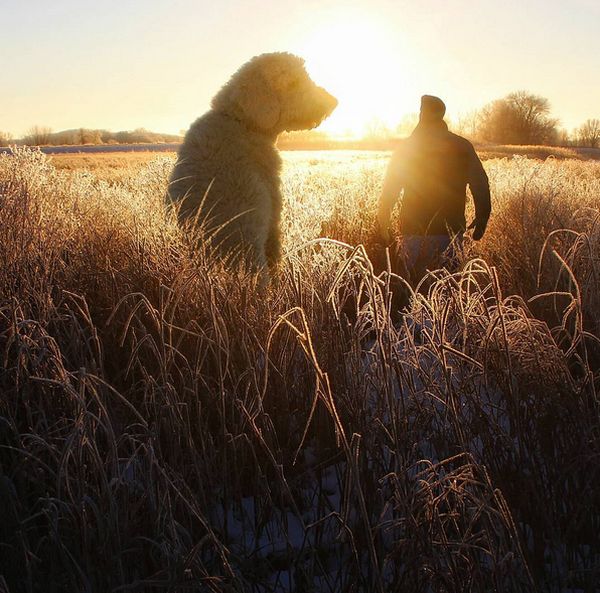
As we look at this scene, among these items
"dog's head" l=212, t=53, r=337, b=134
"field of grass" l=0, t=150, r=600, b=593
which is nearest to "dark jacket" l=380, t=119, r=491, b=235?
"dog's head" l=212, t=53, r=337, b=134

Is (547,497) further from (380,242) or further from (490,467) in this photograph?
(380,242)

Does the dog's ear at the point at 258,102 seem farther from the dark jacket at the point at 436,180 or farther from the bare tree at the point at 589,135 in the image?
the bare tree at the point at 589,135

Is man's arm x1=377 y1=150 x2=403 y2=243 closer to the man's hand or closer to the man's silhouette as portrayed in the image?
the man's silhouette

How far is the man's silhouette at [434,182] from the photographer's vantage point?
19.6 feet

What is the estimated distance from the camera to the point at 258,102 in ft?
14.9

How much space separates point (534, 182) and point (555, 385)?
23.1 ft

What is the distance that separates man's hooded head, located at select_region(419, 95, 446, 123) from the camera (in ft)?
19.7

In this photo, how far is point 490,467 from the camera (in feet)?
6.53

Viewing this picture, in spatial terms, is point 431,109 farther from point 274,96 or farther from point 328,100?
point 274,96

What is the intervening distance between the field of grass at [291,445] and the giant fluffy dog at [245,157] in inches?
31.0

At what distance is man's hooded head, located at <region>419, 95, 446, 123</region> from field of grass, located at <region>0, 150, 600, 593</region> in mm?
3370

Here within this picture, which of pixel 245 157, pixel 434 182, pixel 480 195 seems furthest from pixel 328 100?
pixel 480 195

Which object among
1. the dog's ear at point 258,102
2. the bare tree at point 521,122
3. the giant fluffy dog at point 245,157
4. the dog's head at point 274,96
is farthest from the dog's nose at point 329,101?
the bare tree at point 521,122

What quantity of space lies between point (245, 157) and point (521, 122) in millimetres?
75668
